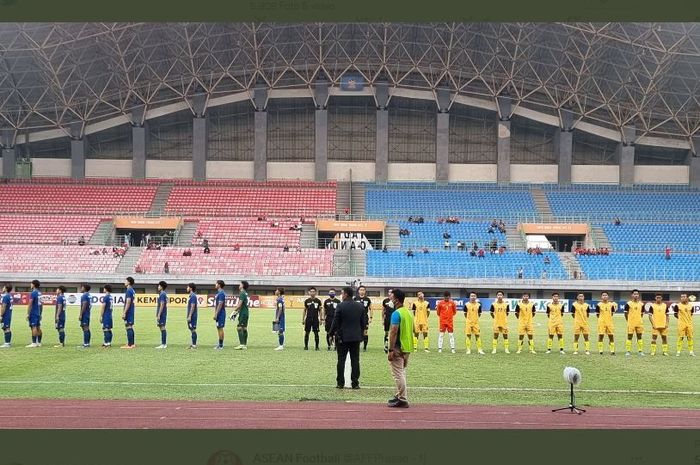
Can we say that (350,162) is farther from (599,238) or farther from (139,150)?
(599,238)

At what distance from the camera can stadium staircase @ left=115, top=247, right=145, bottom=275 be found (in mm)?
59562

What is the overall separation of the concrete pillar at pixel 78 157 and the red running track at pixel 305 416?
58.4 m

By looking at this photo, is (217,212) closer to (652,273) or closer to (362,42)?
(362,42)

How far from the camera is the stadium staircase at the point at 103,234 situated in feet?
212

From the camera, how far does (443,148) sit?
6938 centimetres

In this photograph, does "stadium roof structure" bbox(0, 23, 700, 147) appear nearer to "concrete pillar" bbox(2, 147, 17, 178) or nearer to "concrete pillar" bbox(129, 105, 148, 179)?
"concrete pillar" bbox(129, 105, 148, 179)

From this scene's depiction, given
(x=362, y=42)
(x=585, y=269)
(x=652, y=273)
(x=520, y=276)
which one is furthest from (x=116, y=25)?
(x=652, y=273)

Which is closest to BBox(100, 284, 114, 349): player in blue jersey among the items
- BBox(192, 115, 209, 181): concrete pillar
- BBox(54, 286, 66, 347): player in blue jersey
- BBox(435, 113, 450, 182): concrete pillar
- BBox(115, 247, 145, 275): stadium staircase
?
BBox(54, 286, 66, 347): player in blue jersey

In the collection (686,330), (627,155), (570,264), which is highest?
(627,155)

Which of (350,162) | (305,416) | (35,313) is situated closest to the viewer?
(305,416)

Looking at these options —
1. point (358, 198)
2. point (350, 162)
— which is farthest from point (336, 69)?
point (358, 198)

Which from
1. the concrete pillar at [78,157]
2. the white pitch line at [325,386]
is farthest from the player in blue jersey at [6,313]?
the concrete pillar at [78,157]

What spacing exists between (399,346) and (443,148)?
2197 inches

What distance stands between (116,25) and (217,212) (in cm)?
1739
